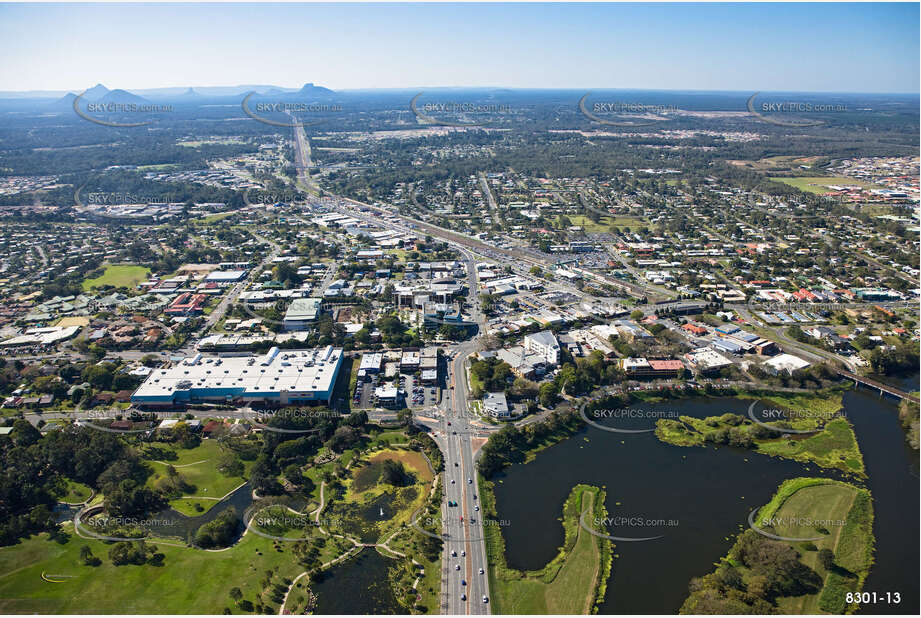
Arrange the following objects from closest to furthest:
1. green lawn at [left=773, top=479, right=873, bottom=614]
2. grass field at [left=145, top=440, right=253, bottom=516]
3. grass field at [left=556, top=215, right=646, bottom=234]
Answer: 1. green lawn at [left=773, top=479, right=873, bottom=614]
2. grass field at [left=145, top=440, right=253, bottom=516]
3. grass field at [left=556, top=215, right=646, bottom=234]

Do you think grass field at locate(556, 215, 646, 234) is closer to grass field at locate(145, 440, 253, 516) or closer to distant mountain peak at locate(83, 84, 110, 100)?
grass field at locate(145, 440, 253, 516)

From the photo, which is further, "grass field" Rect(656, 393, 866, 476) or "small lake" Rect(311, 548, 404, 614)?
"grass field" Rect(656, 393, 866, 476)

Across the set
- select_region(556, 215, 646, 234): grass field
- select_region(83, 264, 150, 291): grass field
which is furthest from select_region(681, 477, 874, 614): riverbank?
select_region(83, 264, 150, 291): grass field

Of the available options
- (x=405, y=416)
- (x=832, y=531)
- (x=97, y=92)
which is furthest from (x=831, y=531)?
(x=97, y=92)

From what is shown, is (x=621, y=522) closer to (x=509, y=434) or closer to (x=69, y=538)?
(x=509, y=434)

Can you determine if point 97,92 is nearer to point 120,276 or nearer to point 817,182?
point 120,276

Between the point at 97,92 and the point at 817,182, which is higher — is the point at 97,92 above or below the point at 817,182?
above
